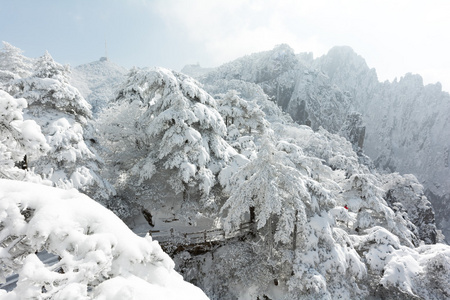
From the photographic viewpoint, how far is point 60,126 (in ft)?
36.8

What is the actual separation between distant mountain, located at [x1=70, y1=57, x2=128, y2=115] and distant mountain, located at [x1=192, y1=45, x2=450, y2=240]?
40.0 meters

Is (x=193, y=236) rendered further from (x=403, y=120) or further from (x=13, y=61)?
(x=403, y=120)

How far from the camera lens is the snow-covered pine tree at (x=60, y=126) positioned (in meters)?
10.9

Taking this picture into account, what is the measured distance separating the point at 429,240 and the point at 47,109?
4982cm

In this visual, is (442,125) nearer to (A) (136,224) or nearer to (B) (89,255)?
(A) (136,224)

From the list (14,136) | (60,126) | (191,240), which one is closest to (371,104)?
(191,240)

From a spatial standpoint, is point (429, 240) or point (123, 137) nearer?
point (123, 137)

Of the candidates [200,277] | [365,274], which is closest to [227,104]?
[200,277]

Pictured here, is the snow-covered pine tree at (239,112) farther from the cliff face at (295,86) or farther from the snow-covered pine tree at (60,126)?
the cliff face at (295,86)

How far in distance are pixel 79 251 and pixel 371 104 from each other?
387ft

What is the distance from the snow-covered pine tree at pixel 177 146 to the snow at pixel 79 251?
9.42 metres

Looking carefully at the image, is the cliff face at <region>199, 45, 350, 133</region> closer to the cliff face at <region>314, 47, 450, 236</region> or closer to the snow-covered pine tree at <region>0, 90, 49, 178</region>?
the cliff face at <region>314, 47, 450, 236</region>

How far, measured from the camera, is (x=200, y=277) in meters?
12.3

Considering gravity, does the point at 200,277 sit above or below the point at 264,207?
below
